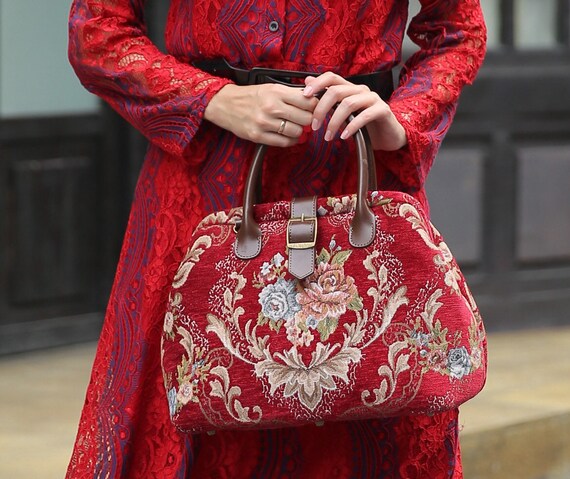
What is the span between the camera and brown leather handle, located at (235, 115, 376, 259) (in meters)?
1.63

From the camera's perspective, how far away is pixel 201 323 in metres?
1.66

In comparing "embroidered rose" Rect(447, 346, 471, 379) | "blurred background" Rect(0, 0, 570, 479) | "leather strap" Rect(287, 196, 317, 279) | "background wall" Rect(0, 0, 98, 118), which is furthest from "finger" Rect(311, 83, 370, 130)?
"background wall" Rect(0, 0, 98, 118)

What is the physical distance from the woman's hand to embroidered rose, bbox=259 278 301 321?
20 centimetres

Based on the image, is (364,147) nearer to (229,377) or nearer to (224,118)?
(224,118)

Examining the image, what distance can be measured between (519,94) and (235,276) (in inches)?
143

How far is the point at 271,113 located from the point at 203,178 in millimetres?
188

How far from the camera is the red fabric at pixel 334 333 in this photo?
1.61 m

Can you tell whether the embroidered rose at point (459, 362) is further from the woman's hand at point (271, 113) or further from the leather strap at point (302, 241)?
the woman's hand at point (271, 113)

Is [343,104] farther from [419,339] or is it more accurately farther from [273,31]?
[419,339]

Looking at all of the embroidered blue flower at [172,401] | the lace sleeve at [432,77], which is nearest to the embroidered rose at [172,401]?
the embroidered blue flower at [172,401]

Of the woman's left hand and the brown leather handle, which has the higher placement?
the woman's left hand

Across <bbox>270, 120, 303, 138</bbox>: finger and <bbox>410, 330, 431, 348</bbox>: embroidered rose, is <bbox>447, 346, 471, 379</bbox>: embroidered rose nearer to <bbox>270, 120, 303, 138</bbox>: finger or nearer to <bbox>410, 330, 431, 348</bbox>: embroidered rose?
<bbox>410, 330, 431, 348</bbox>: embroidered rose

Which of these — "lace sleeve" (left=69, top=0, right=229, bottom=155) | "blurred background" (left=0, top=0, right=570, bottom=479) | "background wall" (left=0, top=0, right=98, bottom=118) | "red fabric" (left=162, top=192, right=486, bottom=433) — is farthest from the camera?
"background wall" (left=0, top=0, right=98, bottom=118)

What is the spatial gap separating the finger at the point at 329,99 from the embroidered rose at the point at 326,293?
0.19m
